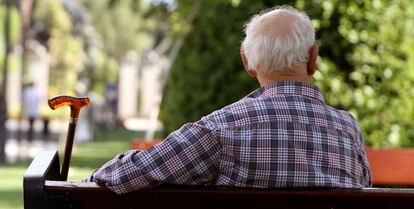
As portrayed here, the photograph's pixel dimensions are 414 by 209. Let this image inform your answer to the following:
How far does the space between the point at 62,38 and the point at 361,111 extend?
143 feet

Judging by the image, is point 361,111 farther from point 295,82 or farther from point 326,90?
point 295,82

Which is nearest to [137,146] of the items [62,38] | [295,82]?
[295,82]

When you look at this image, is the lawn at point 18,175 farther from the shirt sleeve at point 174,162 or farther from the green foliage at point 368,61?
the shirt sleeve at point 174,162

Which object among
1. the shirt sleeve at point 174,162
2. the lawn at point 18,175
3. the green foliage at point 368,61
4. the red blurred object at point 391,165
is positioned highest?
the shirt sleeve at point 174,162

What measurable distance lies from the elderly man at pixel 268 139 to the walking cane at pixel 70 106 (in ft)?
1.38

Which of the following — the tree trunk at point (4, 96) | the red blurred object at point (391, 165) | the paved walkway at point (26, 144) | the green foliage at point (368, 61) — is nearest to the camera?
the red blurred object at point (391, 165)

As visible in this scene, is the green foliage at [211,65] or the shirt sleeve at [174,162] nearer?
the shirt sleeve at [174,162]

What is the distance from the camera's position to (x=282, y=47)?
3.74 meters

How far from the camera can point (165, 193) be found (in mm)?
3609

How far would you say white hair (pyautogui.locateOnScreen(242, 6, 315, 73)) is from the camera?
374 centimetres

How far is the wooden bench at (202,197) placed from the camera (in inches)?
140

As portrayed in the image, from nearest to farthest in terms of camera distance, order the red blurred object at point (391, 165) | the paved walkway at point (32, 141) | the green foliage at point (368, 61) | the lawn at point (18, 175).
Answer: the red blurred object at point (391, 165) → the green foliage at point (368, 61) → the lawn at point (18, 175) → the paved walkway at point (32, 141)

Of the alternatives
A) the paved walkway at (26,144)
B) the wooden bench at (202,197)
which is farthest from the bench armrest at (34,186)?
the paved walkway at (26,144)

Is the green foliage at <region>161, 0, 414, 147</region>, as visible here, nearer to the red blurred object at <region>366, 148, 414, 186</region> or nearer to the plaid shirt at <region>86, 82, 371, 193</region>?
the red blurred object at <region>366, 148, 414, 186</region>
